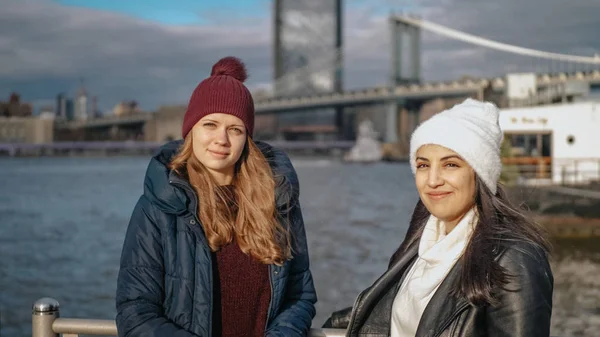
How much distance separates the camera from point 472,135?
136 centimetres

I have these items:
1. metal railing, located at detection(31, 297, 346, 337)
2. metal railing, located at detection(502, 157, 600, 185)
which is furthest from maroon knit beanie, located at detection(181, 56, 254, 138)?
metal railing, located at detection(502, 157, 600, 185)

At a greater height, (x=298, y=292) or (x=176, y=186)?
(x=176, y=186)

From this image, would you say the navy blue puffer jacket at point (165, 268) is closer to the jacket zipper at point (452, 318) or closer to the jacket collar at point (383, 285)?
the jacket collar at point (383, 285)

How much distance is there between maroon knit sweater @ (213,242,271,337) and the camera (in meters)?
1.56

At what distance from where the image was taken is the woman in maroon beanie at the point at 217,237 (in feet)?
4.95

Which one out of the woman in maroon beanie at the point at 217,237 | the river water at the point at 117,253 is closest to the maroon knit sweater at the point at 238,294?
the woman in maroon beanie at the point at 217,237

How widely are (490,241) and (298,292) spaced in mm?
508

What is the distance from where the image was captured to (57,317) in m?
1.79

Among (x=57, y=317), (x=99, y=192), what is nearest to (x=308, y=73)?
(x=99, y=192)

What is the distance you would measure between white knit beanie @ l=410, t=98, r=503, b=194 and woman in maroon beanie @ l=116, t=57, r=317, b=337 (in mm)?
376

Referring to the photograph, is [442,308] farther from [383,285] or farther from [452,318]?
[383,285]

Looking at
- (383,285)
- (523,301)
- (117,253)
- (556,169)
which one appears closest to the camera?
(523,301)

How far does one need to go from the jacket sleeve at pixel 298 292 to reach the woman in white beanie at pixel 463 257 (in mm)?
128

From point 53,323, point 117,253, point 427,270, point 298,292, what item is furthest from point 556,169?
point 427,270
